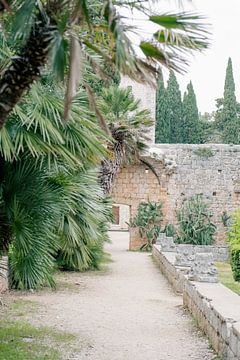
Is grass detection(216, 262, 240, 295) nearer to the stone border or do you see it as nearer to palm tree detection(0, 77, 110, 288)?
the stone border

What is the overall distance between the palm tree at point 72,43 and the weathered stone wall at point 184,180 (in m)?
18.7

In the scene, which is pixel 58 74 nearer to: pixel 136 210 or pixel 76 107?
pixel 76 107

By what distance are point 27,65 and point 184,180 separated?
19372mm

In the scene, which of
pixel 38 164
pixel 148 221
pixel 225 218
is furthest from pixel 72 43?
pixel 225 218

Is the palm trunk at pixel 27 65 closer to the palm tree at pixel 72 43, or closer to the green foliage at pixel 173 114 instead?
the palm tree at pixel 72 43

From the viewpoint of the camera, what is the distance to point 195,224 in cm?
2194

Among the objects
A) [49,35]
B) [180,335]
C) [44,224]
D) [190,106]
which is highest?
[190,106]

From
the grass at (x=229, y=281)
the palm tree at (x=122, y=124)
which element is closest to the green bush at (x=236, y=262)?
the grass at (x=229, y=281)

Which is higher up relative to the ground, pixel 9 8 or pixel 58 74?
pixel 9 8

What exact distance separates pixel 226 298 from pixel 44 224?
239 cm

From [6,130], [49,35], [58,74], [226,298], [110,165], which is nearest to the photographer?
[58,74]

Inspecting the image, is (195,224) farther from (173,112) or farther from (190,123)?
(173,112)

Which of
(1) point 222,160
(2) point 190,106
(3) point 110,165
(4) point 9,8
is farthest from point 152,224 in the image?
(4) point 9,8

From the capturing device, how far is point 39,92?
6.23 metres
